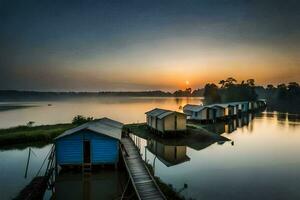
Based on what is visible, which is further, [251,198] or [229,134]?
[229,134]

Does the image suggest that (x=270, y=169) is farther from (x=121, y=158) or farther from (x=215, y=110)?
(x=215, y=110)

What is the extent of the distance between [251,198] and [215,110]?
45.8 meters

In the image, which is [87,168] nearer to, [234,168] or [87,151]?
[87,151]

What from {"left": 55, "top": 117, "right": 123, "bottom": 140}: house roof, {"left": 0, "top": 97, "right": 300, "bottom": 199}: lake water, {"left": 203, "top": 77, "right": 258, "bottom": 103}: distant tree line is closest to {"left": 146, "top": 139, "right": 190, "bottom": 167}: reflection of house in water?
{"left": 0, "top": 97, "right": 300, "bottom": 199}: lake water

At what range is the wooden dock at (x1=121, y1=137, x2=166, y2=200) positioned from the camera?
16688 mm

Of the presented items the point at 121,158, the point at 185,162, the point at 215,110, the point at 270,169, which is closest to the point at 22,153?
the point at 121,158

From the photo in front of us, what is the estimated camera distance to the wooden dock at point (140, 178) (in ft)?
54.7

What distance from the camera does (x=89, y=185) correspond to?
21844 millimetres

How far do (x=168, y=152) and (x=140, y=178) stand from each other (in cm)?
Result: 1510

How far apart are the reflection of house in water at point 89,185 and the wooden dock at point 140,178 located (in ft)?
5.55

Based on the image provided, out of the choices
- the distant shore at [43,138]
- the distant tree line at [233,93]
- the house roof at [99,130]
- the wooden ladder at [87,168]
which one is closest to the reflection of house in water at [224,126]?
the distant shore at [43,138]

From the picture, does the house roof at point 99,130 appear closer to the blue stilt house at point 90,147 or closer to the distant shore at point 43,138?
the blue stilt house at point 90,147

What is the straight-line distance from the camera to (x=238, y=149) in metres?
35.8

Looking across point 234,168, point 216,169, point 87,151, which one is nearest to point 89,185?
point 87,151
